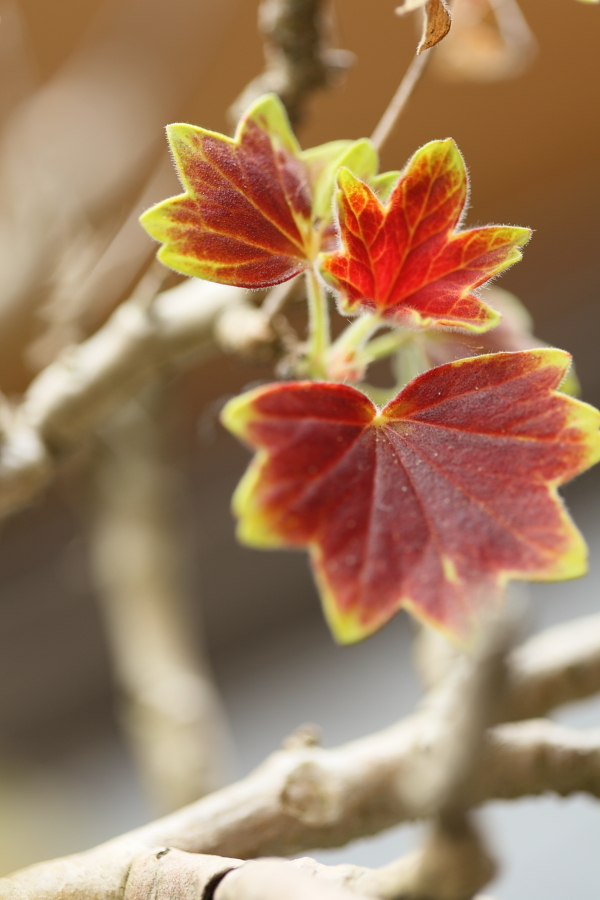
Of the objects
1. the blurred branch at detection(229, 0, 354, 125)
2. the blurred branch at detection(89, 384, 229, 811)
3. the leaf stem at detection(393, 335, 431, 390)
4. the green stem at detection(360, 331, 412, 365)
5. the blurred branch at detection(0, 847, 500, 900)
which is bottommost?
the blurred branch at detection(89, 384, 229, 811)

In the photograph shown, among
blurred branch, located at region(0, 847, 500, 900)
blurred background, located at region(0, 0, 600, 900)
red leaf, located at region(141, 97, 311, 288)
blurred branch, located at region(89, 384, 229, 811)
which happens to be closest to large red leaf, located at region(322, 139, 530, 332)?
red leaf, located at region(141, 97, 311, 288)

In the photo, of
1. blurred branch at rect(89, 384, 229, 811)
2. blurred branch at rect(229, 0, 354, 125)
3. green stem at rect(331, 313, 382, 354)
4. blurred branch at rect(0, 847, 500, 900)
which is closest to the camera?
blurred branch at rect(0, 847, 500, 900)

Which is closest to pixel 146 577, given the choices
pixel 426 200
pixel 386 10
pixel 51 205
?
pixel 51 205

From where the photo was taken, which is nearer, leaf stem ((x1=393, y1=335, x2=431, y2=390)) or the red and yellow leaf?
the red and yellow leaf

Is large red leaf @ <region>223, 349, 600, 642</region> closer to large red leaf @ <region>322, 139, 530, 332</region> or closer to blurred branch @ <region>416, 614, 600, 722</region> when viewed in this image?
large red leaf @ <region>322, 139, 530, 332</region>

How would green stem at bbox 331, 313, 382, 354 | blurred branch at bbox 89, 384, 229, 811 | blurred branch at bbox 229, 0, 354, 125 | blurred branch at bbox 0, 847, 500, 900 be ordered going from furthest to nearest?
blurred branch at bbox 89, 384, 229, 811
blurred branch at bbox 229, 0, 354, 125
green stem at bbox 331, 313, 382, 354
blurred branch at bbox 0, 847, 500, 900

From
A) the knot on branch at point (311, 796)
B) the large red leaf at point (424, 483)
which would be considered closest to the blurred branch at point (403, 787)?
the knot on branch at point (311, 796)

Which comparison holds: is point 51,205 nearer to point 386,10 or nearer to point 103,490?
point 103,490
